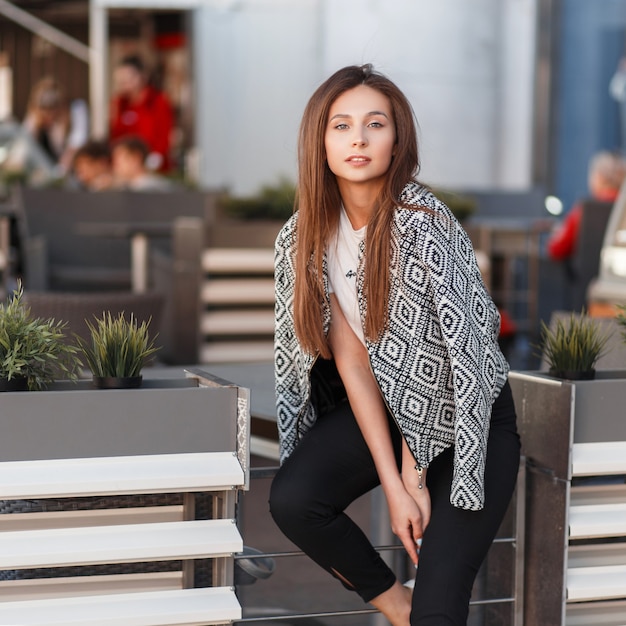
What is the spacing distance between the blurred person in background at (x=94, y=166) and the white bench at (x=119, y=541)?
666 centimetres

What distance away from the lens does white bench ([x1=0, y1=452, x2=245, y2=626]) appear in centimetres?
195

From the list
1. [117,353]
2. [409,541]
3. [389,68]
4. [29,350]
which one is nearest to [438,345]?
[409,541]

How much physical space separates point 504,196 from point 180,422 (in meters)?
8.52

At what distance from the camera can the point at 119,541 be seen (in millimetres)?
2002

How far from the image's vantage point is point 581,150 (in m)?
12.3

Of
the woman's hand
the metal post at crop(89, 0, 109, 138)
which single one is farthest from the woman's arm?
the metal post at crop(89, 0, 109, 138)

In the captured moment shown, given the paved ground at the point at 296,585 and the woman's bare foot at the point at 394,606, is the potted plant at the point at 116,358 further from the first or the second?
the woman's bare foot at the point at 394,606

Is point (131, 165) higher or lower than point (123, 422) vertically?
higher

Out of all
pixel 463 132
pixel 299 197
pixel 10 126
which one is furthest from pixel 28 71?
pixel 299 197

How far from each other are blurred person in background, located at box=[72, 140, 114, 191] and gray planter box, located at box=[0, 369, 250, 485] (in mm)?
6643

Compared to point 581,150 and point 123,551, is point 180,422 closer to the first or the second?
point 123,551

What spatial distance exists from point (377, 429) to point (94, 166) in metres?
6.77

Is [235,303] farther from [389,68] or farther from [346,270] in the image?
[389,68]

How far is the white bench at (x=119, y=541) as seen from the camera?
1954 millimetres
